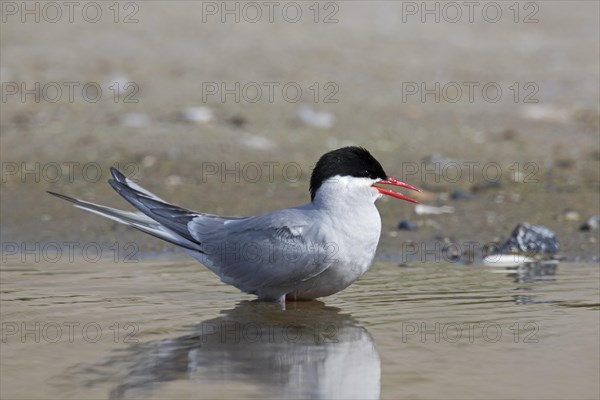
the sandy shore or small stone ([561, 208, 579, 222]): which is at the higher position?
the sandy shore

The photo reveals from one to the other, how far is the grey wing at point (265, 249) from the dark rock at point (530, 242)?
70.8 inches

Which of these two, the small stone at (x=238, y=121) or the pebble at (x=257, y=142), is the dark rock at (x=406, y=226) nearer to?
the pebble at (x=257, y=142)

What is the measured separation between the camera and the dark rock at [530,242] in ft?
24.7

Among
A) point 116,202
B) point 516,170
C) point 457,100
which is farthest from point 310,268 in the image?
point 457,100

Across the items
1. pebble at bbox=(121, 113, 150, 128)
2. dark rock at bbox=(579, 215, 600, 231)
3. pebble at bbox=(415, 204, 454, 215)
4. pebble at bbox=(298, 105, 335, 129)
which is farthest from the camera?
pebble at bbox=(298, 105, 335, 129)

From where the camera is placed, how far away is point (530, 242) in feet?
24.8

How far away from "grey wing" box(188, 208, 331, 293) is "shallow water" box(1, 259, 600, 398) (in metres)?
0.17

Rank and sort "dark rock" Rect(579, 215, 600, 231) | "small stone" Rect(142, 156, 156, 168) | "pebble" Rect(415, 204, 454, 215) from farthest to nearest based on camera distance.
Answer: "small stone" Rect(142, 156, 156, 168)
"pebble" Rect(415, 204, 454, 215)
"dark rock" Rect(579, 215, 600, 231)

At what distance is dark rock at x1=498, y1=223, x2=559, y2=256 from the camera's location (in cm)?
754

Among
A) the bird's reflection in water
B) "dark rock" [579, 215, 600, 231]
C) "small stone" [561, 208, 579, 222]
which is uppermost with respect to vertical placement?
"small stone" [561, 208, 579, 222]

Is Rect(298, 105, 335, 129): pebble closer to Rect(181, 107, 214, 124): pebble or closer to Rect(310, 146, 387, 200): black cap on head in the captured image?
Rect(181, 107, 214, 124): pebble

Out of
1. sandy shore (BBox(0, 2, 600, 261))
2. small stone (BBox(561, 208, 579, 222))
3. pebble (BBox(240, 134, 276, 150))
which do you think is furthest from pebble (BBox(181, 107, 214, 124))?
small stone (BBox(561, 208, 579, 222))

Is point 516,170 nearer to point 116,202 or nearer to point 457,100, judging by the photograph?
point 457,100

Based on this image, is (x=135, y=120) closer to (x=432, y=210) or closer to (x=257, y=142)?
(x=257, y=142)
